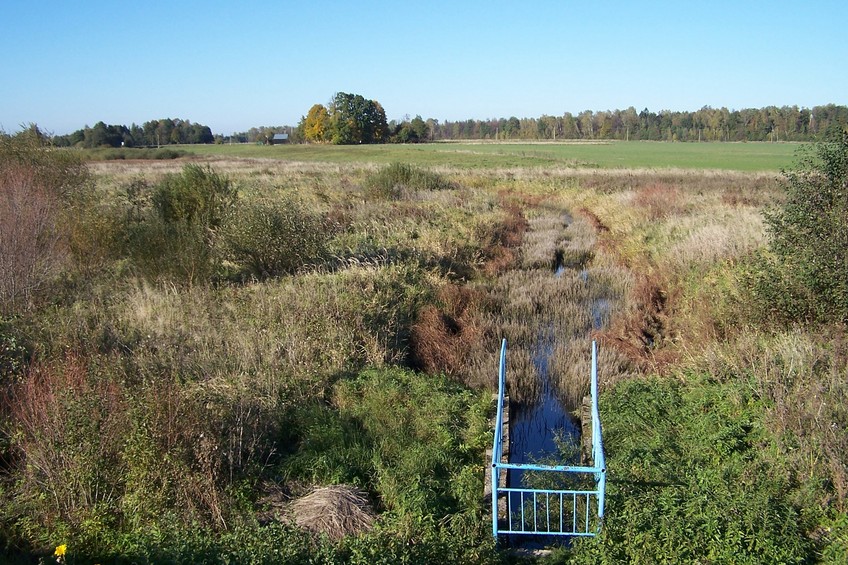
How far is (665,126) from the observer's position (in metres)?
111

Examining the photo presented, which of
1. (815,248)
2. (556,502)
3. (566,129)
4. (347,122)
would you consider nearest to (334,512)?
(556,502)

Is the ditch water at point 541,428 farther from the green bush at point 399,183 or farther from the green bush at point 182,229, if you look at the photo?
the green bush at point 399,183

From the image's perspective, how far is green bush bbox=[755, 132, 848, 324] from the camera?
8.68 meters

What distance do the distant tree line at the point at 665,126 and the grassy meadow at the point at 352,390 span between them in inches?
3228

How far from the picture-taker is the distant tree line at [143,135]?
81188 mm

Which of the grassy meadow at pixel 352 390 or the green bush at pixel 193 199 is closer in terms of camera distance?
the grassy meadow at pixel 352 390

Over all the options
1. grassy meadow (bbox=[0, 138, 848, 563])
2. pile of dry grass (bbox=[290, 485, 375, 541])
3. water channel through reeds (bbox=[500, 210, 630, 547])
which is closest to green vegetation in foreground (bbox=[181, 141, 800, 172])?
water channel through reeds (bbox=[500, 210, 630, 547])

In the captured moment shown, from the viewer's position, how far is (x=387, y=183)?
2881 centimetres

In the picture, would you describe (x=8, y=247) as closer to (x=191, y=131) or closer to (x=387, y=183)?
(x=387, y=183)

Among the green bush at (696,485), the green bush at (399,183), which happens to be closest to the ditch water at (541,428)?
the green bush at (696,485)

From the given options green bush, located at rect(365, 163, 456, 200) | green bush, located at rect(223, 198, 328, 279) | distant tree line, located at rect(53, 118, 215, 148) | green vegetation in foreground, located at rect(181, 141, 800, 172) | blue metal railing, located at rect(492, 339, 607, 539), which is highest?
distant tree line, located at rect(53, 118, 215, 148)

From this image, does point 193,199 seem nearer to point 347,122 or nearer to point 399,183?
point 399,183

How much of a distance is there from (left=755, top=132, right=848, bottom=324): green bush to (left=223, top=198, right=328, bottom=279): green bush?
30.3 ft

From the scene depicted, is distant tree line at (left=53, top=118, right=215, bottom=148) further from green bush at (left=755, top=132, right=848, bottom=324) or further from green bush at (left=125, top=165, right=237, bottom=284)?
green bush at (left=755, top=132, right=848, bottom=324)
